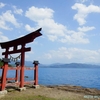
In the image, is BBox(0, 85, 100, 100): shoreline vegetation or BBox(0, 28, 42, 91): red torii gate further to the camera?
BBox(0, 28, 42, 91): red torii gate

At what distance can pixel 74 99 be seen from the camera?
39.0 ft

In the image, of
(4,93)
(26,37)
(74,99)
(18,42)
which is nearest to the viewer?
(74,99)

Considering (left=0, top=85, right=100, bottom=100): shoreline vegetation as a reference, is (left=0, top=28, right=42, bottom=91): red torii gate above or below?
above

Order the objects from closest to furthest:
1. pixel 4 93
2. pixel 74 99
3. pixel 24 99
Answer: pixel 24 99 < pixel 74 99 < pixel 4 93

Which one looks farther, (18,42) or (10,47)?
(10,47)

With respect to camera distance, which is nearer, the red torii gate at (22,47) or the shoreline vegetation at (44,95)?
the shoreline vegetation at (44,95)

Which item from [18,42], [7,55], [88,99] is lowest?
[88,99]

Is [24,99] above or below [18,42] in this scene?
below

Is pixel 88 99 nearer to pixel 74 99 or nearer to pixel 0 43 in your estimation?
pixel 74 99

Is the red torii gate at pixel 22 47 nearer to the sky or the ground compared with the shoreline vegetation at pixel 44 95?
nearer to the sky

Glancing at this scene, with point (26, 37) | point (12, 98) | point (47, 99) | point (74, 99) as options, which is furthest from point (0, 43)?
point (74, 99)

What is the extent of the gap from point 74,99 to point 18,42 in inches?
312

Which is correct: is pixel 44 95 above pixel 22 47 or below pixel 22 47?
below

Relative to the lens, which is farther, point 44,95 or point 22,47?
point 22,47
